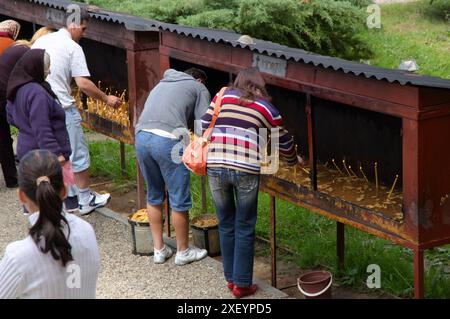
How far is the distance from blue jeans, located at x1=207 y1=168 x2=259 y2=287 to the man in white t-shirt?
215 cm

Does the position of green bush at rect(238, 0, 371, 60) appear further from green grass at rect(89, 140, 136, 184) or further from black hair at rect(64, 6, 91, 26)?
black hair at rect(64, 6, 91, 26)

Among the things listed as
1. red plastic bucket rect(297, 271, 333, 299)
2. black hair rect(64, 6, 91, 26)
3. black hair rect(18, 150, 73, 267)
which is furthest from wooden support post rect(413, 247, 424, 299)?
black hair rect(64, 6, 91, 26)

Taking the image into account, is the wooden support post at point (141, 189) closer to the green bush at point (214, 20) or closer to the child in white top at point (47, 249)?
the green bush at point (214, 20)

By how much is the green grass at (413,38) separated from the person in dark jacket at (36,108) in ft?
22.9

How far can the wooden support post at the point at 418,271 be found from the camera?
237 inches

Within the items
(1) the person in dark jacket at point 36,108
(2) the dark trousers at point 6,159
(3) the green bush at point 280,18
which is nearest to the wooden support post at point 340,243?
(1) the person in dark jacket at point 36,108

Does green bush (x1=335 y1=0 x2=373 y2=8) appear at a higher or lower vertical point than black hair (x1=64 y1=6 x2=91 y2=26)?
lower

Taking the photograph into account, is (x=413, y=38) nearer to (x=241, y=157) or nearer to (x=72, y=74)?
(x=72, y=74)

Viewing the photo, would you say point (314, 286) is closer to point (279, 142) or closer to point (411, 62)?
point (279, 142)

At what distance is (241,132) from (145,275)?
1577 millimetres

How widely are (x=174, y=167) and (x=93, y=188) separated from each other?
3.34 metres

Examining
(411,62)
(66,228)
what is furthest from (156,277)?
(66,228)

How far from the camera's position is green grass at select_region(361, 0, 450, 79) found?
13.9 meters

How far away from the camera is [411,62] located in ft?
20.3
